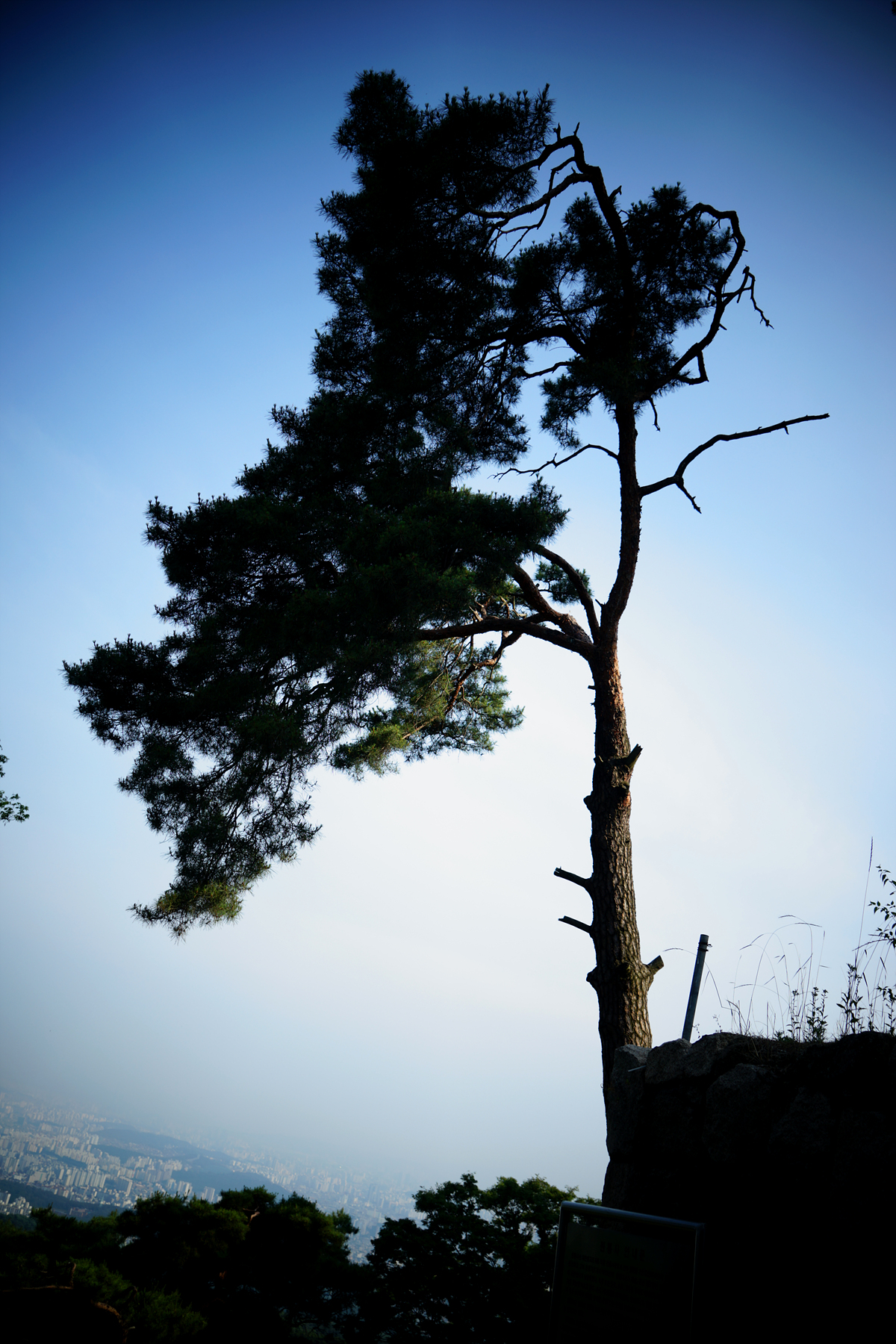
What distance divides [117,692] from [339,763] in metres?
1.83

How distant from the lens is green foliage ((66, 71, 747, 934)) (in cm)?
464

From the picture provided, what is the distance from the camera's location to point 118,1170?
22234 millimetres

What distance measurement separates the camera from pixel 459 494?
4.94m

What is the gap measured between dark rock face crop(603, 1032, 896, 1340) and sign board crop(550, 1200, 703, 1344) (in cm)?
11

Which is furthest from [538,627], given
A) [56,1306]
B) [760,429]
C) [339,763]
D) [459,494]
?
[56,1306]

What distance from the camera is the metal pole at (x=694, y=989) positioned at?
12.6 feet

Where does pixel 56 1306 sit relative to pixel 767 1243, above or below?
below

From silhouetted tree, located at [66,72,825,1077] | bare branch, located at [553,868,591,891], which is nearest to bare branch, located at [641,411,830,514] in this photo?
silhouetted tree, located at [66,72,825,1077]

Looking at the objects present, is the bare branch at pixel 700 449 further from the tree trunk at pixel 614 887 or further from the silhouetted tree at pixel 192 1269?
the silhouetted tree at pixel 192 1269

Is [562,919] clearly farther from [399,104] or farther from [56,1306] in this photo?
[399,104]

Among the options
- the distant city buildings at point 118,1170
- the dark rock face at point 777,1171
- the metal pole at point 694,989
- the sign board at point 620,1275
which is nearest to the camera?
the dark rock face at point 777,1171

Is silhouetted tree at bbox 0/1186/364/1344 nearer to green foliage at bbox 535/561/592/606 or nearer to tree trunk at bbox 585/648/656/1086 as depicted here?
tree trunk at bbox 585/648/656/1086

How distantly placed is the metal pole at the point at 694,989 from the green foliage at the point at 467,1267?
112 centimetres

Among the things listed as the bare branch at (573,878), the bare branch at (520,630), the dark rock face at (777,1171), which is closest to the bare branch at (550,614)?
the bare branch at (520,630)
